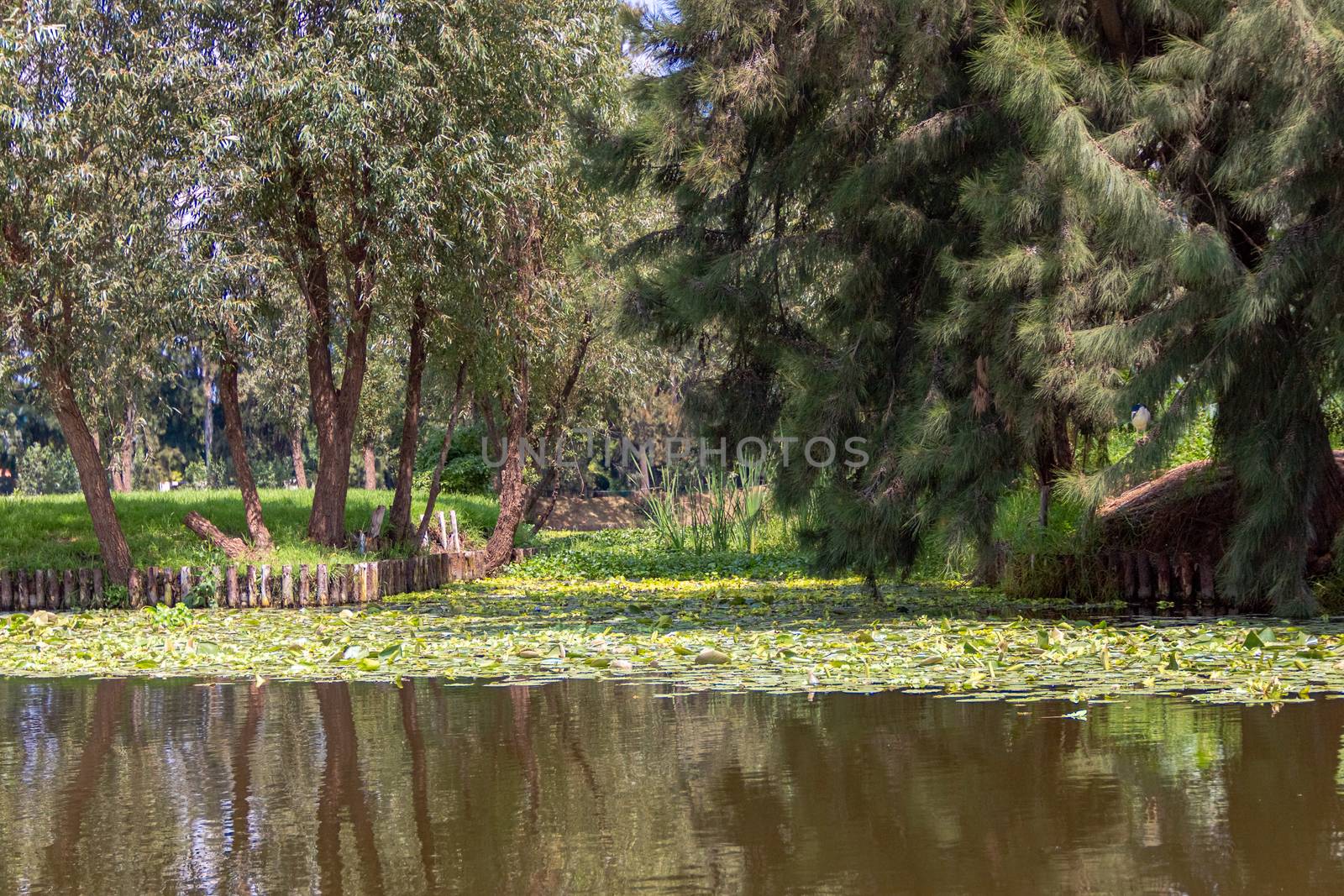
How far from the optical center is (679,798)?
441 centimetres

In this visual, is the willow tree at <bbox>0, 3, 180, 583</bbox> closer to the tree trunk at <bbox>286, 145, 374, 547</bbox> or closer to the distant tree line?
the distant tree line

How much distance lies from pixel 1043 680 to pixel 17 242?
12.1 m

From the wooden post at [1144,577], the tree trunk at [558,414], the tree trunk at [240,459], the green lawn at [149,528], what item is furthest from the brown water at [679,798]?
the tree trunk at [558,414]

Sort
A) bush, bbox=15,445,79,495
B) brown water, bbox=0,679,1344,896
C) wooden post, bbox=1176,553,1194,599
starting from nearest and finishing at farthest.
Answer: brown water, bbox=0,679,1344,896 → wooden post, bbox=1176,553,1194,599 → bush, bbox=15,445,79,495

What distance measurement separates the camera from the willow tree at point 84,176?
43.3ft

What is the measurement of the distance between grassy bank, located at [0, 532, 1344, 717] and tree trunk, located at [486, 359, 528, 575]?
463 cm

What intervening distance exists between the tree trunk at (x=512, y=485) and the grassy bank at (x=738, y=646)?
4627 mm

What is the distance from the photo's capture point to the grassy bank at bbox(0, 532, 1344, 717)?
6969 mm

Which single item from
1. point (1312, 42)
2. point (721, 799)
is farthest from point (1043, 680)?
point (1312, 42)

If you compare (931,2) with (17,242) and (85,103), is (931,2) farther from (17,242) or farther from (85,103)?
(17,242)

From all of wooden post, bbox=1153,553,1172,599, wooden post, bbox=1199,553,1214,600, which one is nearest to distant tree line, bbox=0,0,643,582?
wooden post, bbox=1153,553,1172,599

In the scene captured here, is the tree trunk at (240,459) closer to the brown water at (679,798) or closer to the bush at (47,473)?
the brown water at (679,798)

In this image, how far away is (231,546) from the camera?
53.7 ft

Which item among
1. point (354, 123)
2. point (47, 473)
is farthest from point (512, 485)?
point (47, 473)
